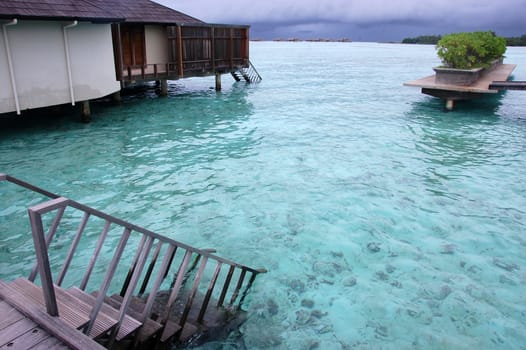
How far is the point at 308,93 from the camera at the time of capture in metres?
25.9

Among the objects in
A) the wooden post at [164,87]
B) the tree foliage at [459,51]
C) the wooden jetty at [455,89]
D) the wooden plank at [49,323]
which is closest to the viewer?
the wooden plank at [49,323]

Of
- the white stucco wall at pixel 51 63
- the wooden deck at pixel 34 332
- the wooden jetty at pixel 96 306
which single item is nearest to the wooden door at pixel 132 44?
the white stucco wall at pixel 51 63

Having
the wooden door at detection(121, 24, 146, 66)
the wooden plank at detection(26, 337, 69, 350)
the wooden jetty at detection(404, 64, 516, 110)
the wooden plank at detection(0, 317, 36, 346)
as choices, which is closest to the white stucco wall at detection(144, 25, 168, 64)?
the wooden door at detection(121, 24, 146, 66)

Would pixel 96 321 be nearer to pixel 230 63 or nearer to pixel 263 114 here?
pixel 263 114

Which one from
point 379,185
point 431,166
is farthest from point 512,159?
point 379,185

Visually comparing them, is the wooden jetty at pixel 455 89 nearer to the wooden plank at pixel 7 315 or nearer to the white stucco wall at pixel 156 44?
the white stucco wall at pixel 156 44

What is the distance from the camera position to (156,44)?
70.4 feet

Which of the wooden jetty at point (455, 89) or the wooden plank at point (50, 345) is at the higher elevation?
the wooden jetty at point (455, 89)

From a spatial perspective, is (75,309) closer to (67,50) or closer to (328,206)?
(328,206)

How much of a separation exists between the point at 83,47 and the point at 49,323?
44.1 ft

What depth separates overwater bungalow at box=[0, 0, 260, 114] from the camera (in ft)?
39.9

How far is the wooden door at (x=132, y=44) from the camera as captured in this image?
20516 mm

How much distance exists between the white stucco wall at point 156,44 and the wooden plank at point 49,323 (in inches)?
775

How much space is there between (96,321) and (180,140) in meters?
10.8
